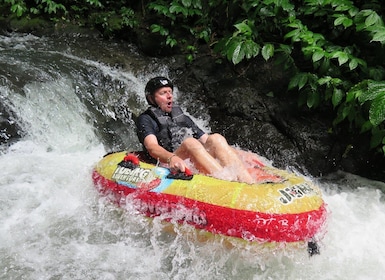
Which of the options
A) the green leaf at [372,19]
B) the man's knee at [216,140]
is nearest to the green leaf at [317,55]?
the green leaf at [372,19]

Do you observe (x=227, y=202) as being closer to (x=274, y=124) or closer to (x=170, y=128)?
(x=170, y=128)

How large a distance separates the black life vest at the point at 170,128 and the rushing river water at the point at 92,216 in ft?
2.53

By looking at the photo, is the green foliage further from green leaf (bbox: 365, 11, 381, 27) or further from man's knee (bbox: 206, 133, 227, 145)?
man's knee (bbox: 206, 133, 227, 145)

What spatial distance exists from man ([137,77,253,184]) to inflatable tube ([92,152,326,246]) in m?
0.20

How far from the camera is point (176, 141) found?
13.2ft

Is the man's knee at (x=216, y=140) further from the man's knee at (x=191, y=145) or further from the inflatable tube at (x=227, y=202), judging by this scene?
the inflatable tube at (x=227, y=202)

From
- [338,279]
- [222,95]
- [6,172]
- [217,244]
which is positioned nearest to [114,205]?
[217,244]

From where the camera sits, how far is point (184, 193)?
3115 mm

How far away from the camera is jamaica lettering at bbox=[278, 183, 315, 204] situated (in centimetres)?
296

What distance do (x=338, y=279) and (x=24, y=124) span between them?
363cm

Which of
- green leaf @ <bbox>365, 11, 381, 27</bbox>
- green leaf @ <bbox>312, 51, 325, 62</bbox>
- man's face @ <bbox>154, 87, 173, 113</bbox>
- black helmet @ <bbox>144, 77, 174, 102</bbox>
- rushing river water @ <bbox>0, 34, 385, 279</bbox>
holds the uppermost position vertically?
green leaf @ <bbox>365, 11, 381, 27</bbox>

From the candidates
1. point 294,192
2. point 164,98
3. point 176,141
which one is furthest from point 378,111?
point 164,98

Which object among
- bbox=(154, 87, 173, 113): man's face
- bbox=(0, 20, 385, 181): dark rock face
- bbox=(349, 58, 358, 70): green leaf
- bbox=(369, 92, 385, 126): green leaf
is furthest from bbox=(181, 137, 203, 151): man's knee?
bbox=(349, 58, 358, 70): green leaf

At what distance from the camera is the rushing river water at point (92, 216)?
2.91 metres
